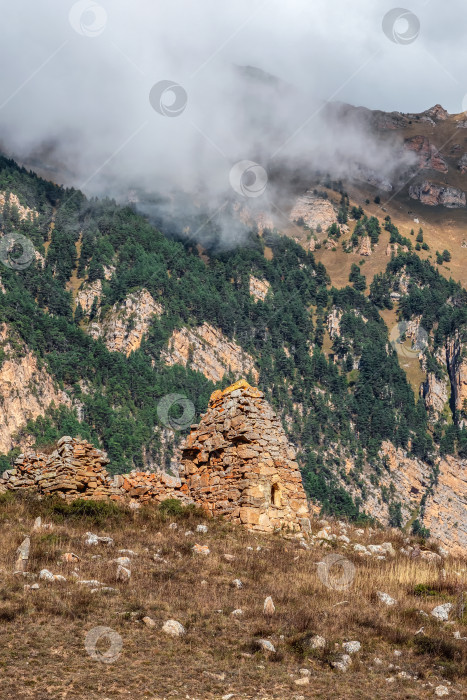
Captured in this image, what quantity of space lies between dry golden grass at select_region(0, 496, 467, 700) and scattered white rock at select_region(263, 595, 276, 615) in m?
0.09

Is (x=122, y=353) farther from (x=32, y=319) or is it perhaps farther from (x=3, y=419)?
(x=3, y=419)

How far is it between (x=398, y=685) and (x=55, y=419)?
146906mm

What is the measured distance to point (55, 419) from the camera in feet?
490

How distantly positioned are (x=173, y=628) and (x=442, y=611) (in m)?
4.50

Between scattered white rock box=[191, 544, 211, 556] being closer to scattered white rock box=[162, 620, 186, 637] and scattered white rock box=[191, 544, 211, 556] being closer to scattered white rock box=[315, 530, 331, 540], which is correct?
scattered white rock box=[315, 530, 331, 540]

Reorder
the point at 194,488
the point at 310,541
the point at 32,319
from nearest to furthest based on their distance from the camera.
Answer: the point at 310,541, the point at 194,488, the point at 32,319

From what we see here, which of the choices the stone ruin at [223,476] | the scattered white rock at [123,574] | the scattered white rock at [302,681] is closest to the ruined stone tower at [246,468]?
the stone ruin at [223,476]

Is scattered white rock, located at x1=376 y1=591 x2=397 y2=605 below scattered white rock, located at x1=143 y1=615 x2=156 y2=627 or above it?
above

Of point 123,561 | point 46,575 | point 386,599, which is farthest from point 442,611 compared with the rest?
point 46,575

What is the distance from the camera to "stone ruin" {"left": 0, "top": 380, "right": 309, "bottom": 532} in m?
18.4

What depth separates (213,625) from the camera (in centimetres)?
989

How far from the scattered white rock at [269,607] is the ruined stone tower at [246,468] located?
7000 millimetres

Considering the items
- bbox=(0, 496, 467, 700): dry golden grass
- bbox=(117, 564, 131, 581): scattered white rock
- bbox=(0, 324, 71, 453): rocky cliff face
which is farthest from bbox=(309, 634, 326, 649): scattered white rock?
bbox=(0, 324, 71, 453): rocky cliff face

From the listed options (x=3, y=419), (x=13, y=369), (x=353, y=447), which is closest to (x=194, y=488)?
(x=3, y=419)
